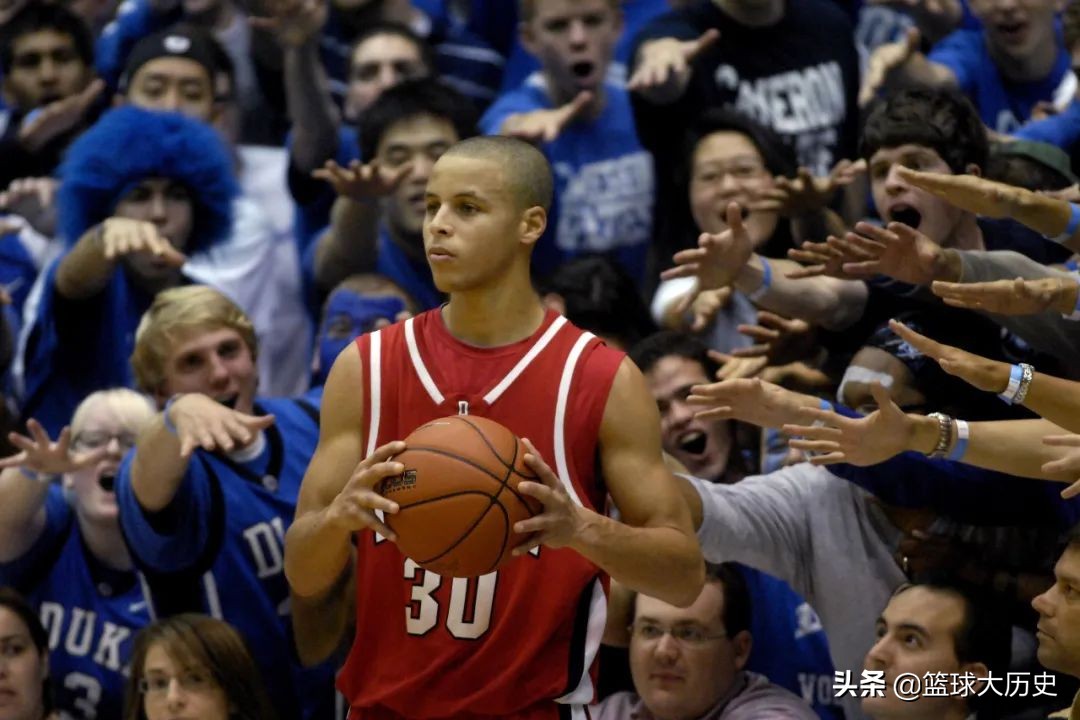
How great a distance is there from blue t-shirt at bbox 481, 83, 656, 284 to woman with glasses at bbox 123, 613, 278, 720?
7.68 feet

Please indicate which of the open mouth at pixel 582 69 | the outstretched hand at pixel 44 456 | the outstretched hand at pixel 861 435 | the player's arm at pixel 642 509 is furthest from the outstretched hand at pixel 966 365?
the open mouth at pixel 582 69

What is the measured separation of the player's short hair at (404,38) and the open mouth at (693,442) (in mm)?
2671

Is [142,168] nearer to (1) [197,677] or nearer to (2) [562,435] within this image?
(1) [197,677]

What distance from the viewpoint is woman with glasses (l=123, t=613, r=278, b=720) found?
17.4 feet

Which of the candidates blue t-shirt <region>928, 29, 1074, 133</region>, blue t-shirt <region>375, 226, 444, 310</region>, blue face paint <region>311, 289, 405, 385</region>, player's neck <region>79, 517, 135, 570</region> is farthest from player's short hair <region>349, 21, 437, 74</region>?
player's neck <region>79, 517, 135, 570</region>

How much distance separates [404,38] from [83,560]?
295 cm

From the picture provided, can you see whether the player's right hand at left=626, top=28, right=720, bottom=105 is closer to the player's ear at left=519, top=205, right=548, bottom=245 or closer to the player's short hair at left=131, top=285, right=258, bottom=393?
the player's short hair at left=131, top=285, right=258, bottom=393

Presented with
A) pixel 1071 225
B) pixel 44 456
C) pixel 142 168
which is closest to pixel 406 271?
pixel 142 168

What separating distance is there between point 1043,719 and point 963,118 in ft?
5.93

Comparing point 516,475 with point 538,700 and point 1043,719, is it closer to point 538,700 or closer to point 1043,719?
point 538,700

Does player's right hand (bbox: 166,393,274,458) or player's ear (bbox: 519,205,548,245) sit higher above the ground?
player's ear (bbox: 519,205,548,245)

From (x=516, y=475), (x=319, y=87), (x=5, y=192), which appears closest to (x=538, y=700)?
(x=516, y=475)

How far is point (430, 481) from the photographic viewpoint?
3676 mm

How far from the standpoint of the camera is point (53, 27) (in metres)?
8.49
